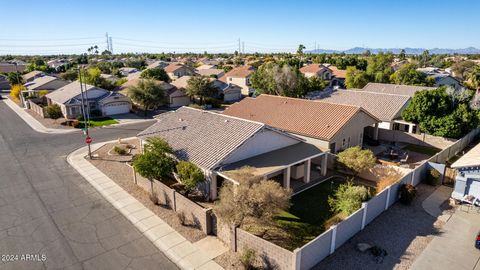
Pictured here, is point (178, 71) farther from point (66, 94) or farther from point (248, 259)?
point (248, 259)

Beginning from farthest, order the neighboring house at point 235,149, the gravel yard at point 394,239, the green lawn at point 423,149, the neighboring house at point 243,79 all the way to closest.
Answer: the neighboring house at point 243,79, the green lawn at point 423,149, the neighboring house at point 235,149, the gravel yard at point 394,239

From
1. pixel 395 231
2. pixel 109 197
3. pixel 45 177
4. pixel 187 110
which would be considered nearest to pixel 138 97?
pixel 187 110

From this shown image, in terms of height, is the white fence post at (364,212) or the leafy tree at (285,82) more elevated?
the leafy tree at (285,82)

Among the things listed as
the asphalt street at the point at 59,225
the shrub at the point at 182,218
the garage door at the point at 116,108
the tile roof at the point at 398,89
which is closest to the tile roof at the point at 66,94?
the garage door at the point at 116,108

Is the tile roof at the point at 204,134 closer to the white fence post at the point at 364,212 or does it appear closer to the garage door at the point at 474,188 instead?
the white fence post at the point at 364,212

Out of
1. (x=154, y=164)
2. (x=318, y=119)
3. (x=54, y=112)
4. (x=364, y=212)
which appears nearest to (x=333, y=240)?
(x=364, y=212)

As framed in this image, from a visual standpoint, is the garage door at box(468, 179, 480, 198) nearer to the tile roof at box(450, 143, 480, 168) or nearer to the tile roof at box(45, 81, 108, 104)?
the tile roof at box(450, 143, 480, 168)

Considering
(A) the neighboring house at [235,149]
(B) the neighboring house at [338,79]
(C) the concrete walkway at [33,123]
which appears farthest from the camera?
(B) the neighboring house at [338,79]
